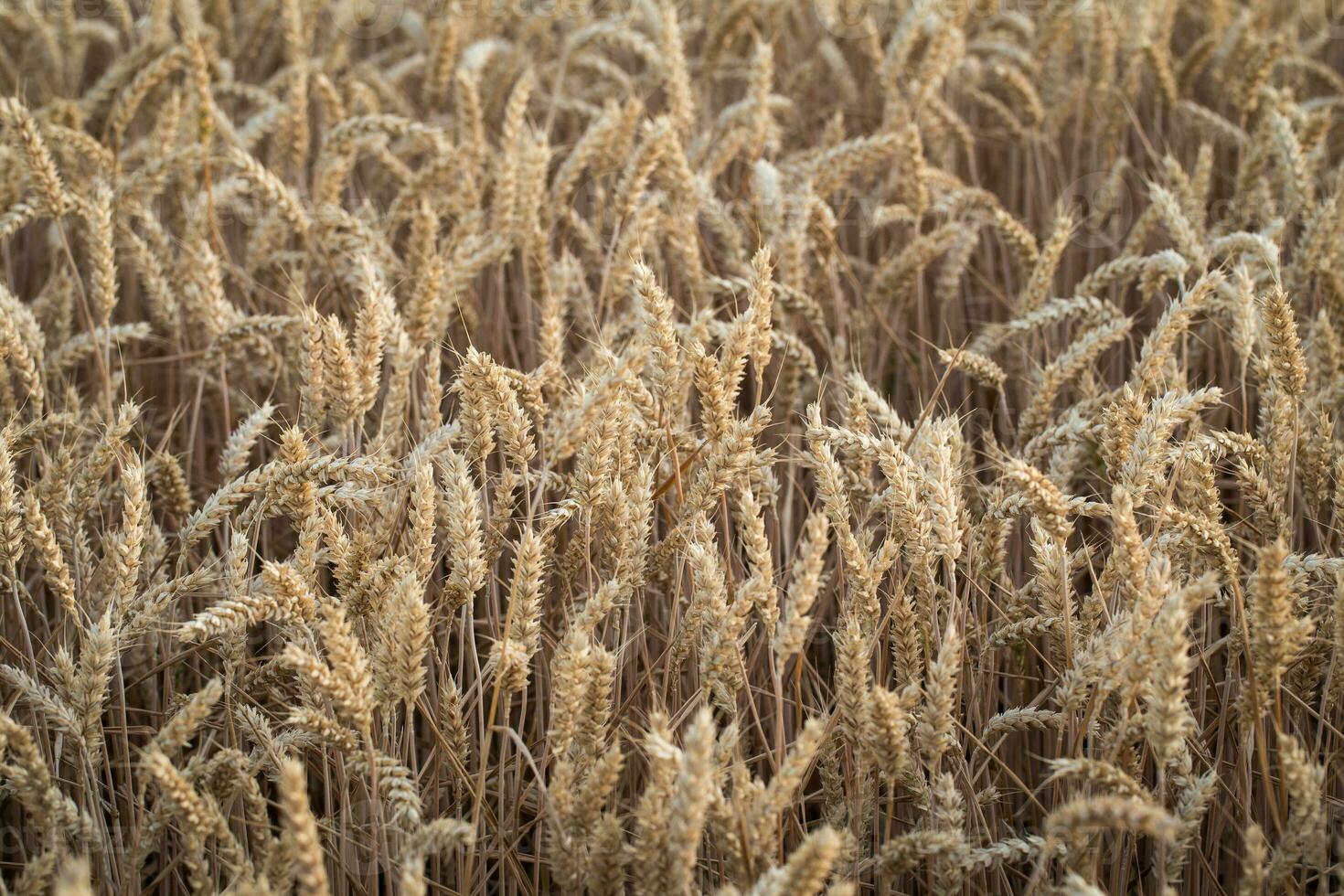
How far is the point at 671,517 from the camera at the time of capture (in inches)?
72.7

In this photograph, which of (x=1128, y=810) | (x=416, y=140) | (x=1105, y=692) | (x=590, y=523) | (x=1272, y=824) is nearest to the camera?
(x=1128, y=810)

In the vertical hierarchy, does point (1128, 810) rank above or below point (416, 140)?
below

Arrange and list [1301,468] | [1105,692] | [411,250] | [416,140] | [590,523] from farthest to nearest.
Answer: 1. [416,140]
2. [411,250]
3. [1301,468]
4. [590,523]
5. [1105,692]

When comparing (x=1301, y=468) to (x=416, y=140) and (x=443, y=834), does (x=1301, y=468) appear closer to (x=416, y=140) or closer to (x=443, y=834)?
(x=443, y=834)

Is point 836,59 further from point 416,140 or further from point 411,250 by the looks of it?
point 411,250

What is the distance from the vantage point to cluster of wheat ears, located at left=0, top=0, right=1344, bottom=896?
1.42 metres

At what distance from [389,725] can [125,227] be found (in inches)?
59.7

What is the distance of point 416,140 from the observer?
125 inches

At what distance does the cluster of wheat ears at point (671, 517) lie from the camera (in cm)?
142

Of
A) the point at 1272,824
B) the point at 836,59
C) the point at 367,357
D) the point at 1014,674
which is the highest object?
the point at 836,59

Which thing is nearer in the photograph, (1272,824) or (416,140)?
(1272,824)

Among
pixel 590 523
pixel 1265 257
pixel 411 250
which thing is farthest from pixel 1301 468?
pixel 411 250

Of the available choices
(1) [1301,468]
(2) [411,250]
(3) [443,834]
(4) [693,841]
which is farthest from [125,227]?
(1) [1301,468]

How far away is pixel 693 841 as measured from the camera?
1229 millimetres
